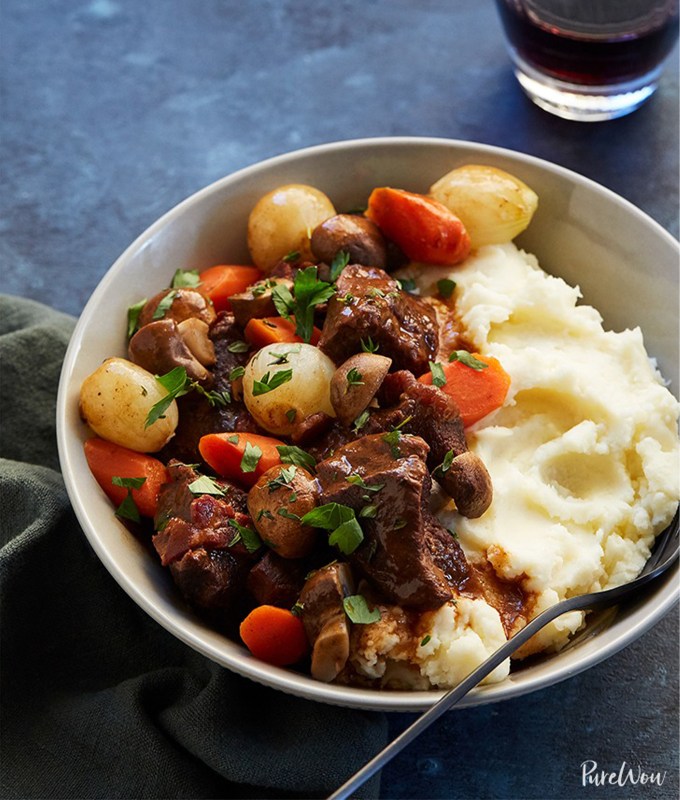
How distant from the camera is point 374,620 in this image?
9.64ft

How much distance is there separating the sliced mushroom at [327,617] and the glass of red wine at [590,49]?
2.92 m

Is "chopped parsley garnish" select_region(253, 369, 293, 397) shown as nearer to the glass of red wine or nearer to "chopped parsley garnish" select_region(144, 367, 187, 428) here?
"chopped parsley garnish" select_region(144, 367, 187, 428)

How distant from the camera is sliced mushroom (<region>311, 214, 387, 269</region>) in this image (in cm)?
373

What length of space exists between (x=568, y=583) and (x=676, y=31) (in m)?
2.93

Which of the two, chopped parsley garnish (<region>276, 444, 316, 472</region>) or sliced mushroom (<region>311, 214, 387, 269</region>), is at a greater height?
sliced mushroom (<region>311, 214, 387, 269</region>)

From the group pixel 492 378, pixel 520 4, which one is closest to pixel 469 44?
pixel 520 4

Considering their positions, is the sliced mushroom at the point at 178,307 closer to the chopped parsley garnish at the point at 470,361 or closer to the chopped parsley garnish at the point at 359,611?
the chopped parsley garnish at the point at 470,361

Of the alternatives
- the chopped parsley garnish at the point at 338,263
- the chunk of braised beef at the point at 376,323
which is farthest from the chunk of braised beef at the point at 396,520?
the chopped parsley garnish at the point at 338,263

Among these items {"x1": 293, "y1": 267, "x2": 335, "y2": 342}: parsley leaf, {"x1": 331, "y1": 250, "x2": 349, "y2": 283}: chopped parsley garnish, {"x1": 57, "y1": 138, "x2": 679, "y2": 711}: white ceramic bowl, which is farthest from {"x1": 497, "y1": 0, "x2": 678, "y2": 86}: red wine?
{"x1": 293, "y1": 267, "x2": 335, "y2": 342}: parsley leaf

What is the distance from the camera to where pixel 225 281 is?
13.0 ft

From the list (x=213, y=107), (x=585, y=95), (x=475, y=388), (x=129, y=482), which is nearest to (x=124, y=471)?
(x=129, y=482)

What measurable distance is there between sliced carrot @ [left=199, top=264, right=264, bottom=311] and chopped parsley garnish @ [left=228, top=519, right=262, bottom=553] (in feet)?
3.38

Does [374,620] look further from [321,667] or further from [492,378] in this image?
[492,378]

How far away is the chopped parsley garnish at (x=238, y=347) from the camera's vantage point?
3.67m
